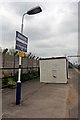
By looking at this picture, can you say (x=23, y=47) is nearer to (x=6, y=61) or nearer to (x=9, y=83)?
(x=9, y=83)

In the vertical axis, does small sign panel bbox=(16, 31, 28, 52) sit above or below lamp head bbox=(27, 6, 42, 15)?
below

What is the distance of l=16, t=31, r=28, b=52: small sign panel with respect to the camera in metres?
11.1

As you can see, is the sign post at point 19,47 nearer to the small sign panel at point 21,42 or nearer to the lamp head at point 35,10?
the small sign panel at point 21,42

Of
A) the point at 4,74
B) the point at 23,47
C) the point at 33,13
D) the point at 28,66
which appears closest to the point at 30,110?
the point at 23,47

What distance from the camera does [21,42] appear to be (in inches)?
453

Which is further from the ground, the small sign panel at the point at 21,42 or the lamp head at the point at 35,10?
the lamp head at the point at 35,10

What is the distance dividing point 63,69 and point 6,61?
8.21m

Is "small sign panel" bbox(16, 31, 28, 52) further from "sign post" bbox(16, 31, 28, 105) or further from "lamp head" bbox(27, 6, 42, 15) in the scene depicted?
"lamp head" bbox(27, 6, 42, 15)

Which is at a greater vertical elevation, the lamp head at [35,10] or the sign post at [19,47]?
the lamp head at [35,10]

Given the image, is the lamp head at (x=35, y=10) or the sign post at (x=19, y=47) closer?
the sign post at (x=19, y=47)

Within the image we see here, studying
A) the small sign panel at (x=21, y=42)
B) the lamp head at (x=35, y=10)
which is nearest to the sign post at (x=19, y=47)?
the small sign panel at (x=21, y=42)

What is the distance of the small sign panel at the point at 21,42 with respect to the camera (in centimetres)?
1106

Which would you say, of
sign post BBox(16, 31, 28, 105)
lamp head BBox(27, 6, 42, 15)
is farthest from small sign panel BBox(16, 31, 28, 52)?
lamp head BBox(27, 6, 42, 15)

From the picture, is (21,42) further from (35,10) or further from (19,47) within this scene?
(35,10)
